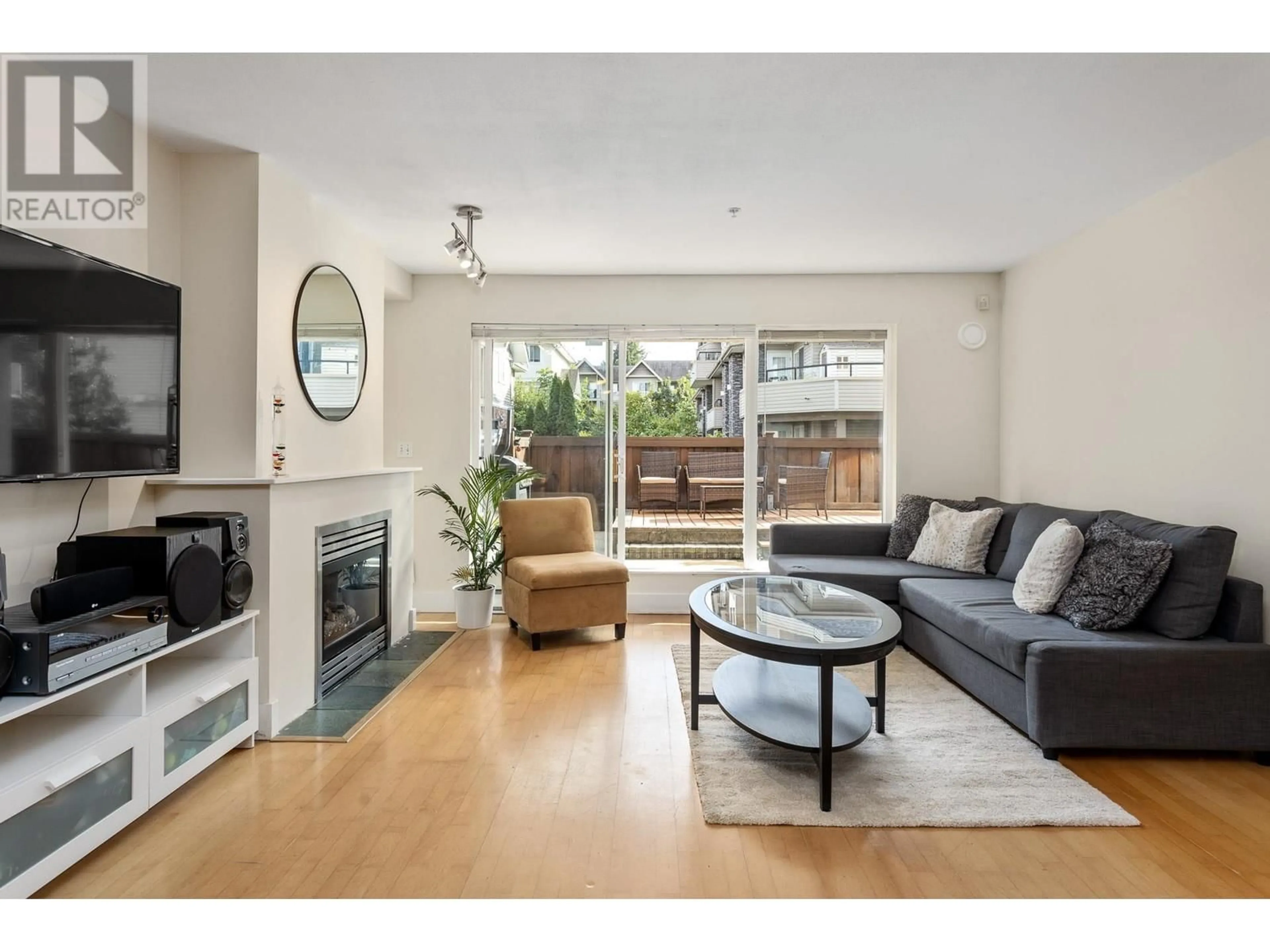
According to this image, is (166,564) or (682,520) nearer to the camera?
(166,564)

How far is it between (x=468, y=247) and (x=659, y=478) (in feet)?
7.35

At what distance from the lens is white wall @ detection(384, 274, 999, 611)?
4512mm

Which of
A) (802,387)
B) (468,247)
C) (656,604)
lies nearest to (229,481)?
(468,247)

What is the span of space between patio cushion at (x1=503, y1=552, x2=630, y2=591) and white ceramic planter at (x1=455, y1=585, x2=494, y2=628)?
247 mm

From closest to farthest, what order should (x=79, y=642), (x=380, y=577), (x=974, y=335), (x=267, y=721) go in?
(x=79, y=642)
(x=267, y=721)
(x=380, y=577)
(x=974, y=335)

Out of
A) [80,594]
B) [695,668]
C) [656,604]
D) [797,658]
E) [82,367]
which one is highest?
[82,367]

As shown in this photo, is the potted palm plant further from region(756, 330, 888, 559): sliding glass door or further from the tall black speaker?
region(756, 330, 888, 559): sliding glass door

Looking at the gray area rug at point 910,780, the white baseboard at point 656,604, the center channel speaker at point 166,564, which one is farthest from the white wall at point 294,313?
the gray area rug at point 910,780

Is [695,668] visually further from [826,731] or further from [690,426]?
[690,426]

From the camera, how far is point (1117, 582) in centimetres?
257

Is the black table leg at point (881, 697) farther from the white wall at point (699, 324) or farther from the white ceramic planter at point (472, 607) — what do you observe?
the white ceramic planter at point (472, 607)

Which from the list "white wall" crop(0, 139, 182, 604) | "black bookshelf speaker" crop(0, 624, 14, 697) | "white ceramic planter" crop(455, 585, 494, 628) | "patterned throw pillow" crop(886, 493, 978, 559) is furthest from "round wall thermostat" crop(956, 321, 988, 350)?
"black bookshelf speaker" crop(0, 624, 14, 697)

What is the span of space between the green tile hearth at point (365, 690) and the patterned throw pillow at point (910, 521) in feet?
9.85
